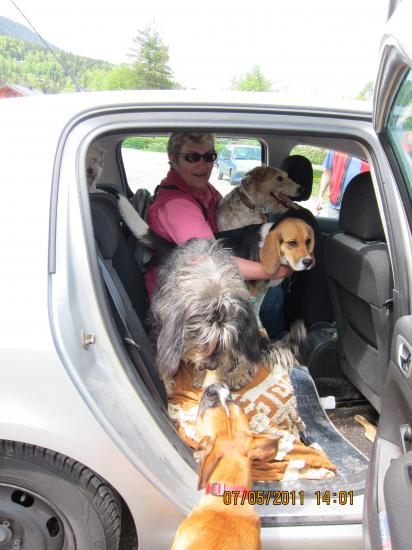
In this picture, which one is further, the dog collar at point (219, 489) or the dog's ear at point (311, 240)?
the dog's ear at point (311, 240)

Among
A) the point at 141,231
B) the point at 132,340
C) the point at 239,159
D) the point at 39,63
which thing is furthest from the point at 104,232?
the point at 239,159

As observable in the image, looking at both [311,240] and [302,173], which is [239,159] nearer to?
[302,173]

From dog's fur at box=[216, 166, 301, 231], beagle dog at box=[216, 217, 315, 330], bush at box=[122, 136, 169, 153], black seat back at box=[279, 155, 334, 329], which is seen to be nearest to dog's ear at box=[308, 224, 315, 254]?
beagle dog at box=[216, 217, 315, 330]

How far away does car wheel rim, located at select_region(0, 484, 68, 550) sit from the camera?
4.78ft

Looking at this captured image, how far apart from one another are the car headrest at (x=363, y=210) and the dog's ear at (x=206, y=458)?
1.25 m

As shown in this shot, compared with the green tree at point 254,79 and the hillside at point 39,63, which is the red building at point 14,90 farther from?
the green tree at point 254,79

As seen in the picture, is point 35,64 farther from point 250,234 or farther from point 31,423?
point 31,423

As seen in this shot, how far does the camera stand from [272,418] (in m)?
2.12

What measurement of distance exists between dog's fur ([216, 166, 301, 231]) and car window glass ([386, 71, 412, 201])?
172 centimetres

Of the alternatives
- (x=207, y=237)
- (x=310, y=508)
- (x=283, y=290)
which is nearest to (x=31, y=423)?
(x=310, y=508)

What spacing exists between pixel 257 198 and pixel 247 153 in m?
1.13

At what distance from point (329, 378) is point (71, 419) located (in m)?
1.79

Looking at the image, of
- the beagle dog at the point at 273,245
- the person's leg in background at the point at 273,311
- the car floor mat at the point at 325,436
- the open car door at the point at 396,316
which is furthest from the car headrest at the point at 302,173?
the open car door at the point at 396,316

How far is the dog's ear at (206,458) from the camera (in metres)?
1.52
